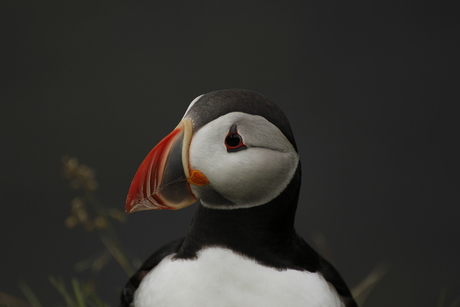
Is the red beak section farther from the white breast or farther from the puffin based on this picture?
the white breast

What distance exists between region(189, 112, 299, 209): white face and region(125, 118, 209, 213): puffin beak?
0.05ft

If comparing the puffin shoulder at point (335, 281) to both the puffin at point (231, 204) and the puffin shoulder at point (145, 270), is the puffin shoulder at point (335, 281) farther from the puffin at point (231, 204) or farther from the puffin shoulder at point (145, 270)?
the puffin shoulder at point (145, 270)

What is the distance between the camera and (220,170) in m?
1.13

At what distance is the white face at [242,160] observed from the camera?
3.70ft

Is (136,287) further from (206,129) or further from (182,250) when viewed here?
(206,129)

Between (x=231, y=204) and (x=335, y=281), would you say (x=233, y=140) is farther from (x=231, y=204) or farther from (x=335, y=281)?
(x=335, y=281)

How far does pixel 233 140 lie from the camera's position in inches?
44.6

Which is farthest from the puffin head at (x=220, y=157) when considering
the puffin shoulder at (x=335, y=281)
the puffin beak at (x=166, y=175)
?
the puffin shoulder at (x=335, y=281)

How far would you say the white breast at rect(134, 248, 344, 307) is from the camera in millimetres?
1212

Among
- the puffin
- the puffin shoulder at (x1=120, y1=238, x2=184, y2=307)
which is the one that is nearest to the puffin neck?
the puffin

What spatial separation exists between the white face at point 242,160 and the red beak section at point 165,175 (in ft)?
0.06

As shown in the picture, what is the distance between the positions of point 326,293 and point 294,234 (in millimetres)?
125

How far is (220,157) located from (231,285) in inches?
9.6

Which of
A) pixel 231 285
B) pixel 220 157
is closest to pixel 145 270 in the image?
pixel 231 285
